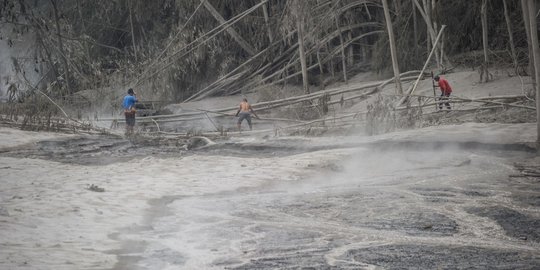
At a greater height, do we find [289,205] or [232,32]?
[232,32]

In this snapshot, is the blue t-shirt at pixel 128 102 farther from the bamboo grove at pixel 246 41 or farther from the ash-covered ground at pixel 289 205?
the ash-covered ground at pixel 289 205

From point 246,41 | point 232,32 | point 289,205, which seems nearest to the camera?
point 289,205

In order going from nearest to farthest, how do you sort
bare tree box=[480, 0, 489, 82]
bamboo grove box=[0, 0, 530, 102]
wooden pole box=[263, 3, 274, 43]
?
1. bare tree box=[480, 0, 489, 82]
2. bamboo grove box=[0, 0, 530, 102]
3. wooden pole box=[263, 3, 274, 43]

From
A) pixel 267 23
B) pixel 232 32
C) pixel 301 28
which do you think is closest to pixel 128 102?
pixel 301 28

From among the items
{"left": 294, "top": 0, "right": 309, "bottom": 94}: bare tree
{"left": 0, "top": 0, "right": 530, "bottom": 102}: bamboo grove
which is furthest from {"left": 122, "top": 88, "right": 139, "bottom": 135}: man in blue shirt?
{"left": 294, "top": 0, "right": 309, "bottom": 94}: bare tree

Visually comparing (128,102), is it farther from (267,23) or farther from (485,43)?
A: (485,43)

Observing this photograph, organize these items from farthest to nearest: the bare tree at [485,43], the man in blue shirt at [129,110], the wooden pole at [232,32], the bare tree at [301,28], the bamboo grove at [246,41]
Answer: the wooden pole at [232,32], the bare tree at [301,28], the bamboo grove at [246,41], the man in blue shirt at [129,110], the bare tree at [485,43]

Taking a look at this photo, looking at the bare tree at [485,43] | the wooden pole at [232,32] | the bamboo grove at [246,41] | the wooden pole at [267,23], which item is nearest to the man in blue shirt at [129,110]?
the bamboo grove at [246,41]

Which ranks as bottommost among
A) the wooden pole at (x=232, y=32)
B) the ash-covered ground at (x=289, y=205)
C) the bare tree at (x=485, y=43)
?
the ash-covered ground at (x=289, y=205)

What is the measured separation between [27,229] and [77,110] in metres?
15.8

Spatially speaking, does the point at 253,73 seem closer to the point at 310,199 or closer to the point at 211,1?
the point at 211,1

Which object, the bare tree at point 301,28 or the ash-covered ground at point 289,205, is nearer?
the ash-covered ground at point 289,205

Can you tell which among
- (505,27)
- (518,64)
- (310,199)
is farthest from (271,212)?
(505,27)

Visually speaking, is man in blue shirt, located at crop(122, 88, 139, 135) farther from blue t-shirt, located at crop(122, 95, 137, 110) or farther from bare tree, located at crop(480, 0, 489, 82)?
bare tree, located at crop(480, 0, 489, 82)
